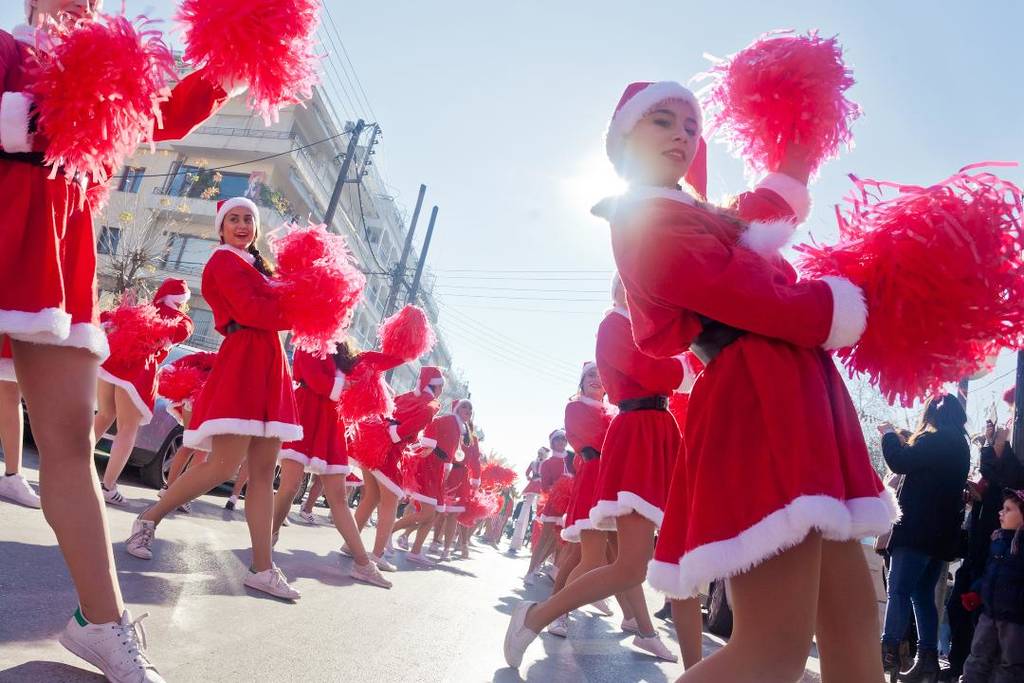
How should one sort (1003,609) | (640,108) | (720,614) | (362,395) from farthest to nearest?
1. (720,614)
2. (362,395)
3. (1003,609)
4. (640,108)

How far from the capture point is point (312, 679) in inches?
104

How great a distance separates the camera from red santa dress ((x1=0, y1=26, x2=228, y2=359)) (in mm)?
1974

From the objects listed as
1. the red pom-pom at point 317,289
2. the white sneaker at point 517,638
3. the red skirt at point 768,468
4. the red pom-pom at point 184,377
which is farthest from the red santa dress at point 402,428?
the red skirt at point 768,468

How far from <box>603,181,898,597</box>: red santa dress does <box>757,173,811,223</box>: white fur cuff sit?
0.97ft

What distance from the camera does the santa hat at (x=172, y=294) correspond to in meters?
6.80

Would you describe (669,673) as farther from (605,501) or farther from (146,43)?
(146,43)

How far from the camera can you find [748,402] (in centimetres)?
179

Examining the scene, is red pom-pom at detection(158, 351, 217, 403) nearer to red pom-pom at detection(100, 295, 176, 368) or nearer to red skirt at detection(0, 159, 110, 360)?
red pom-pom at detection(100, 295, 176, 368)

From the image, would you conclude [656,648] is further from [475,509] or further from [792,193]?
[475,509]

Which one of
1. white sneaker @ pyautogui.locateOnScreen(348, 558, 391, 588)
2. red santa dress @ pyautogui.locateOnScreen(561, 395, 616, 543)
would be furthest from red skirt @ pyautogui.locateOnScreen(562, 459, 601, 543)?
white sneaker @ pyautogui.locateOnScreen(348, 558, 391, 588)

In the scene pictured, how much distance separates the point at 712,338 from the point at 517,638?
7.64ft

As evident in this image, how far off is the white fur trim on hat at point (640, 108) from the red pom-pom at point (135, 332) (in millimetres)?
5060

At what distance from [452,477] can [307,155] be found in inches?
1144

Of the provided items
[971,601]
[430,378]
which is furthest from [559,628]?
[430,378]
